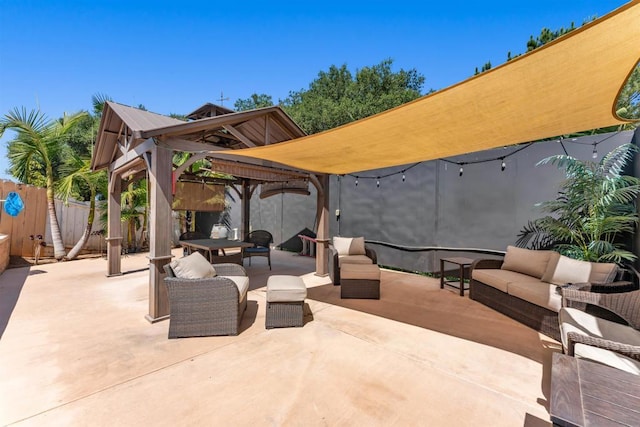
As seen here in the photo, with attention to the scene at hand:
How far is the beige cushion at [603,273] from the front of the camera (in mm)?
3422

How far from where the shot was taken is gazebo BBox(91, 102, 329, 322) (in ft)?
12.7

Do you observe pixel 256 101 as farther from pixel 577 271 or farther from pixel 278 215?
pixel 577 271

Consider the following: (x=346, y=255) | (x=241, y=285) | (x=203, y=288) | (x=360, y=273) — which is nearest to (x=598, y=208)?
(x=360, y=273)

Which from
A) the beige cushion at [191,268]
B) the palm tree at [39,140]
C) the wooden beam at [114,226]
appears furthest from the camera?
the palm tree at [39,140]

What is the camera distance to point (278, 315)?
356 cm

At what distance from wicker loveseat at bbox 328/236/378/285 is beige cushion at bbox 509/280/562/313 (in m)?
2.52

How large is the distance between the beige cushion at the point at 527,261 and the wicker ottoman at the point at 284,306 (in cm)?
347

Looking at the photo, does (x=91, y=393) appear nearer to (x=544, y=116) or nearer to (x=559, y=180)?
(x=544, y=116)

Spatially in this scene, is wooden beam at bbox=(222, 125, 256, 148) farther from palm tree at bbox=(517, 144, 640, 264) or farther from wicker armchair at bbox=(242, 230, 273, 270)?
palm tree at bbox=(517, 144, 640, 264)

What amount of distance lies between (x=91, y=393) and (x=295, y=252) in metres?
8.11

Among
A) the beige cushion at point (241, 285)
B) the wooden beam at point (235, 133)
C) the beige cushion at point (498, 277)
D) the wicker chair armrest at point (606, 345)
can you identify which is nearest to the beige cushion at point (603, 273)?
the beige cushion at point (498, 277)

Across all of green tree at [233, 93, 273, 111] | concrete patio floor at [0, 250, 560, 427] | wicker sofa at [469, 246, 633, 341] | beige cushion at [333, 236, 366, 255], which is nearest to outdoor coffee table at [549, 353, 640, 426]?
concrete patio floor at [0, 250, 560, 427]

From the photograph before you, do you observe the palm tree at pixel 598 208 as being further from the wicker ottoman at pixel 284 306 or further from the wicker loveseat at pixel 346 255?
the wicker ottoman at pixel 284 306

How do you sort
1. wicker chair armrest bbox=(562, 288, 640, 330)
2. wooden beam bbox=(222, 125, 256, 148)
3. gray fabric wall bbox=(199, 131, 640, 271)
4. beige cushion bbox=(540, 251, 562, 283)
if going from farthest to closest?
gray fabric wall bbox=(199, 131, 640, 271) → wooden beam bbox=(222, 125, 256, 148) → beige cushion bbox=(540, 251, 562, 283) → wicker chair armrest bbox=(562, 288, 640, 330)
